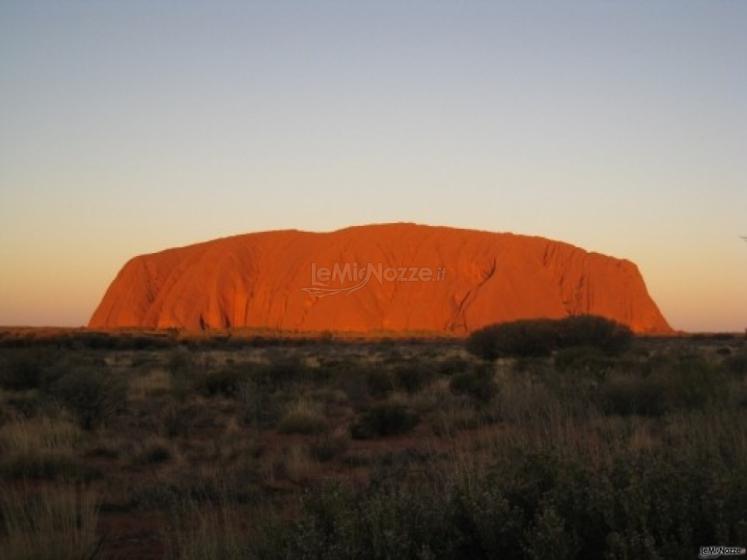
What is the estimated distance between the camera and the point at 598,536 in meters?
3.58

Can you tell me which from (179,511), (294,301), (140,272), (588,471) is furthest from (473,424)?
(140,272)

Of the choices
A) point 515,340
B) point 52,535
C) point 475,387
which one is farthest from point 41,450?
point 515,340

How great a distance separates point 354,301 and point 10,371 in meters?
59.3

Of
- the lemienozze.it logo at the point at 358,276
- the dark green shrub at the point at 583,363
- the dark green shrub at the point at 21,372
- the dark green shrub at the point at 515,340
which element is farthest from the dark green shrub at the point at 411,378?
the lemienozze.it logo at the point at 358,276

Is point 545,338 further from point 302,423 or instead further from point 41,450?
point 41,450

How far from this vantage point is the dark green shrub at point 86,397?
12602mm

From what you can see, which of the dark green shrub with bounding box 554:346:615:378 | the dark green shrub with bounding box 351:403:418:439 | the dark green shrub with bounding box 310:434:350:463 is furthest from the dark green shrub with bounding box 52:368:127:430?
the dark green shrub with bounding box 554:346:615:378

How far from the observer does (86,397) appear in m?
12.8

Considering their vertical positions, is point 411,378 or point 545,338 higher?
point 545,338

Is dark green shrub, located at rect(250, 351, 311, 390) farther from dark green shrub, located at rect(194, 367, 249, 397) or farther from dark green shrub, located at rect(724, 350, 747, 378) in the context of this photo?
dark green shrub, located at rect(724, 350, 747, 378)

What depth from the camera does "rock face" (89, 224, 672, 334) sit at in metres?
75.7

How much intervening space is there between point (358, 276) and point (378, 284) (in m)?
2.44

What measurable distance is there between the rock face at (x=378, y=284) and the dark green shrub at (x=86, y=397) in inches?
2404

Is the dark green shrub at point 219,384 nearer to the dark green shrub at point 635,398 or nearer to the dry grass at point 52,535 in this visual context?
the dark green shrub at point 635,398
